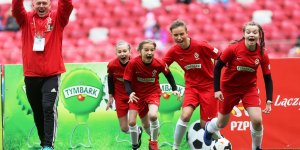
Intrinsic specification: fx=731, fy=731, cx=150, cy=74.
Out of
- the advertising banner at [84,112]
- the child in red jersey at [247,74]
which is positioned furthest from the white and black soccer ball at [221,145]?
the advertising banner at [84,112]

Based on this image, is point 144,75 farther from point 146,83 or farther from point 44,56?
point 44,56

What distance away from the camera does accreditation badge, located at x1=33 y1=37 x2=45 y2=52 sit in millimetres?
9180

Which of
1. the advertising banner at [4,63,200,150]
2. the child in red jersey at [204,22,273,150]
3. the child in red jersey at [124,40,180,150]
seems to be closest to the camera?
the child in red jersey at [204,22,273,150]

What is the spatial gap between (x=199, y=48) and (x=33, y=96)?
2.67 m

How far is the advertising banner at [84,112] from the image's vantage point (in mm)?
11602

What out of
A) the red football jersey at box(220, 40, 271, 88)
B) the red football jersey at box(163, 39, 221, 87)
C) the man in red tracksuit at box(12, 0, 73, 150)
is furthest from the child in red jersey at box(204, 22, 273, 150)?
the man in red tracksuit at box(12, 0, 73, 150)

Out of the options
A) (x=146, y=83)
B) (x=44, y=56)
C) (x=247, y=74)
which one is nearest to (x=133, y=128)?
(x=146, y=83)

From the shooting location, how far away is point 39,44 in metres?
9.20

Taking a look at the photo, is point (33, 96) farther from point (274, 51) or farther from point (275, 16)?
point (275, 16)

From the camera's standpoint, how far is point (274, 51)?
59.8ft

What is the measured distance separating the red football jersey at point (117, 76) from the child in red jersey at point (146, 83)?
347 millimetres

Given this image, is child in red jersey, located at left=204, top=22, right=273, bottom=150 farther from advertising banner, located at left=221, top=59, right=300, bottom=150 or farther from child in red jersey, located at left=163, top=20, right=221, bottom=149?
advertising banner, located at left=221, top=59, right=300, bottom=150

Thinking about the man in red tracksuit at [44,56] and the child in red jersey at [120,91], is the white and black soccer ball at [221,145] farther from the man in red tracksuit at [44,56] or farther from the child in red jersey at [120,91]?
the man in red tracksuit at [44,56]

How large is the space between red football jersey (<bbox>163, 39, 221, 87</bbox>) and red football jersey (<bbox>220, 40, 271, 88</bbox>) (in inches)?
22.7
